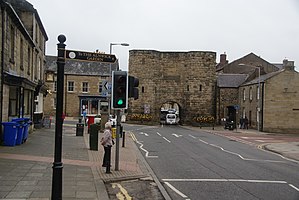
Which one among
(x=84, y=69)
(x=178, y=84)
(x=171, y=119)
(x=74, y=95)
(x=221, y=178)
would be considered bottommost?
(x=221, y=178)

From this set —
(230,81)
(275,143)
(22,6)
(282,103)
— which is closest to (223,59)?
(230,81)

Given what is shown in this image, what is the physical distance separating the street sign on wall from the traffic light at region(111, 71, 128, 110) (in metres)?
2.06

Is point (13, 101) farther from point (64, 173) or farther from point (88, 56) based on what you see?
point (88, 56)

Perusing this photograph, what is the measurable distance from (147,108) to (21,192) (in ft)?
147

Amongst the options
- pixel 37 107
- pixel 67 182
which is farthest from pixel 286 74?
pixel 67 182

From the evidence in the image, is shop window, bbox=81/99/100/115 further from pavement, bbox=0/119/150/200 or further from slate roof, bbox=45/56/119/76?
pavement, bbox=0/119/150/200

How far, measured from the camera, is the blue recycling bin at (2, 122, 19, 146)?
643 inches

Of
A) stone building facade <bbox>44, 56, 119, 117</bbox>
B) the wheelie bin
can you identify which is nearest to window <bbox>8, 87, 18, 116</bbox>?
the wheelie bin

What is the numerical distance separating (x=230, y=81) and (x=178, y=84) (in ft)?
25.8

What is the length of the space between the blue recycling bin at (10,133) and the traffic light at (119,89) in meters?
6.47

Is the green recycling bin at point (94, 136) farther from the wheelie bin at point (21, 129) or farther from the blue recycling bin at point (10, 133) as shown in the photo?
the blue recycling bin at point (10, 133)

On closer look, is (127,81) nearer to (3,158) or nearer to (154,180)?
(154,180)

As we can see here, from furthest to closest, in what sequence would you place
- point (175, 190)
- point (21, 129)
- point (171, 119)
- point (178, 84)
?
point (171, 119) < point (178, 84) < point (21, 129) < point (175, 190)

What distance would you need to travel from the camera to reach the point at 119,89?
38.8 feet
